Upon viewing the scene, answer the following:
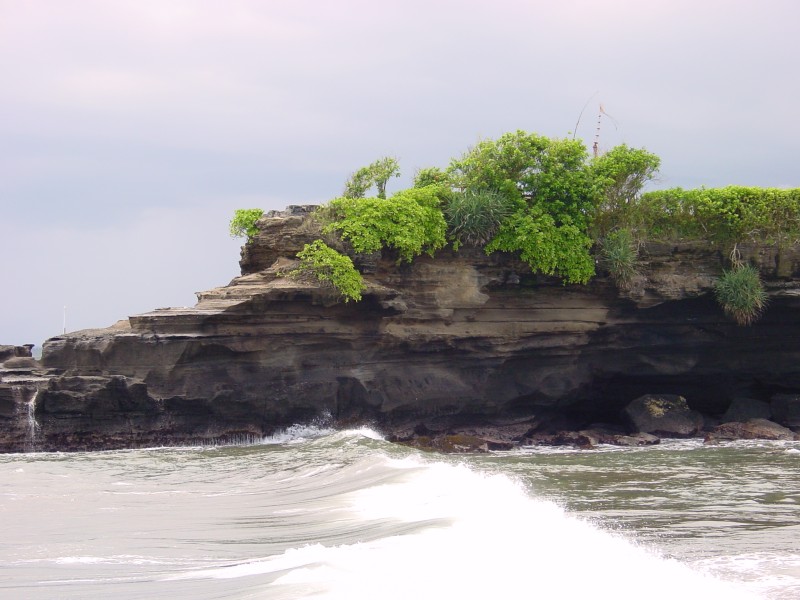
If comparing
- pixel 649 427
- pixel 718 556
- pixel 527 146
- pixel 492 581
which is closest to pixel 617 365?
pixel 649 427

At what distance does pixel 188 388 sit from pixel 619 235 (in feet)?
A: 30.0

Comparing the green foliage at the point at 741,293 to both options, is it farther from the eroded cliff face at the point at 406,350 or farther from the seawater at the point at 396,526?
the seawater at the point at 396,526

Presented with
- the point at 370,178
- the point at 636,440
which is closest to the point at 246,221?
the point at 370,178

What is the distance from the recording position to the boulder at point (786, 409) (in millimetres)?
19703

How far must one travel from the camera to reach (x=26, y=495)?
11.9 meters

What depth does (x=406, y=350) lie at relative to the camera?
18344 mm

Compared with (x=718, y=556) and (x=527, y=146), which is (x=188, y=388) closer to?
(x=527, y=146)

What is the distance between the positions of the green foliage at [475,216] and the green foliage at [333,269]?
7.58ft

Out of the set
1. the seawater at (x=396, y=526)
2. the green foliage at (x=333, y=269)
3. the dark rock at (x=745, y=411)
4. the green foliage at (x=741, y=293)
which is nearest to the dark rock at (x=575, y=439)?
the seawater at (x=396, y=526)

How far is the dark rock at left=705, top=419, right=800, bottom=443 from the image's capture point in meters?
18.0

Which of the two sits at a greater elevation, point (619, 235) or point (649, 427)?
point (619, 235)

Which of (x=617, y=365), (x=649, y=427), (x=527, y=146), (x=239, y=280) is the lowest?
(x=649, y=427)

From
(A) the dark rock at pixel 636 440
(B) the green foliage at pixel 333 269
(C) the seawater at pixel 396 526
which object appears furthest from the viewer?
(A) the dark rock at pixel 636 440

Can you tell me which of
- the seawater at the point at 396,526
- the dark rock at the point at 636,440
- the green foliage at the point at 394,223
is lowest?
the dark rock at the point at 636,440
